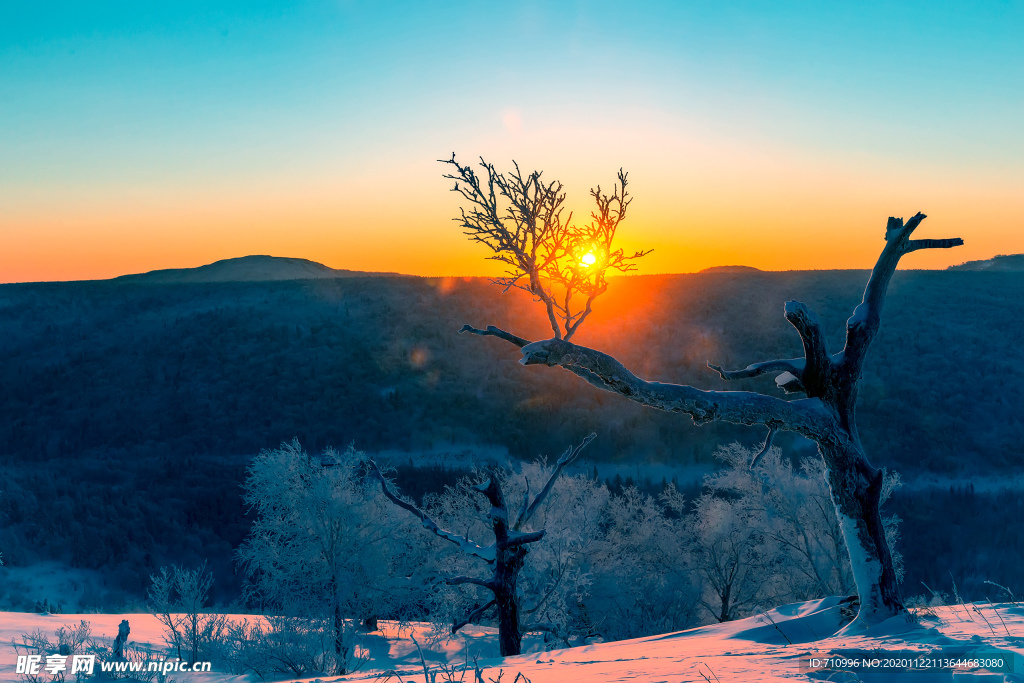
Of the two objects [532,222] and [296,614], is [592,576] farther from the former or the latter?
[532,222]

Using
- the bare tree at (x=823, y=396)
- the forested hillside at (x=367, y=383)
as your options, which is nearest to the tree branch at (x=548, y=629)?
the bare tree at (x=823, y=396)

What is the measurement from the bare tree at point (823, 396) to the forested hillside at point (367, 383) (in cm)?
2636

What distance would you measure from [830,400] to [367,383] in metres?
50.7

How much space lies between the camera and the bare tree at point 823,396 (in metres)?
7.85

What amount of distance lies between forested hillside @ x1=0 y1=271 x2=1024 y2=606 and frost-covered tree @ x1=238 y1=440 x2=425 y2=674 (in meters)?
11.4

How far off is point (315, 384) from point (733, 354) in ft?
129

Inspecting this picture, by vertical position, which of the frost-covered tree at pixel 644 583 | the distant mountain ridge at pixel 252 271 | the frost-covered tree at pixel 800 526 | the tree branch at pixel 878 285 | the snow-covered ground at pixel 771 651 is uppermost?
the distant mountain ridge at pixel 252 271

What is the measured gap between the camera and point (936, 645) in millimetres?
5160

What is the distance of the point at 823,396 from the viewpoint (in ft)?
28.3

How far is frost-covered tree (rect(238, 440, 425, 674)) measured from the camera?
711 inches

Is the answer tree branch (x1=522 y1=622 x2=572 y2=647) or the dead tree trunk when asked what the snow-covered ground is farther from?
tree branch (x1=522 y1=622 x2=572 y2=647)

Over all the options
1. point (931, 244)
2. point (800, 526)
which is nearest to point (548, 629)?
point (931, 244)

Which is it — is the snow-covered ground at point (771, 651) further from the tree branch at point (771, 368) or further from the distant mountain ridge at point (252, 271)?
the distant mountain ridge at point (252, 271)

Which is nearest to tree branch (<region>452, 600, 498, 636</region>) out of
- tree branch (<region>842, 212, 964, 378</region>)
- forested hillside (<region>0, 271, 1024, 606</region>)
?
tree branch (<region>842, 212, 964, 378</region>)
